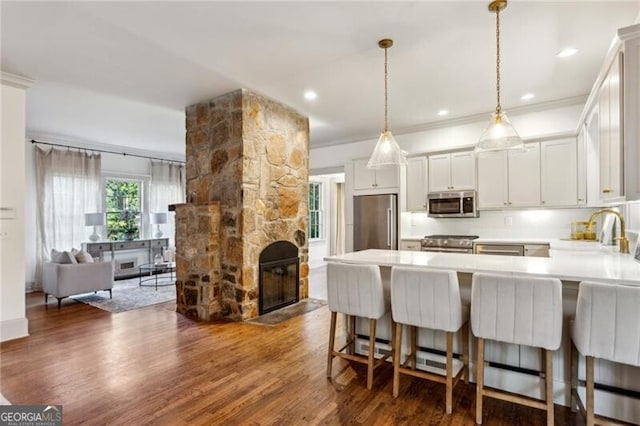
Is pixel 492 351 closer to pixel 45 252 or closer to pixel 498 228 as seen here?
pixel 498 228

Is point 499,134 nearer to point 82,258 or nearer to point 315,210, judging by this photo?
point 82,258

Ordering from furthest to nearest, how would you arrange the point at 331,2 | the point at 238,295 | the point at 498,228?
the point at 498,228 → the point at 238,295 → the point at 331,2

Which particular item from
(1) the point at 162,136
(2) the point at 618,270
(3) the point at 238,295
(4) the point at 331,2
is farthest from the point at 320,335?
(1) the point at 162,136

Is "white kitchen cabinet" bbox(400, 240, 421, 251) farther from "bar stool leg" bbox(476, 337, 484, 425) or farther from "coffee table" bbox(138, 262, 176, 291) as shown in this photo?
"coffee table" bbox(138, 262, 176, 291)

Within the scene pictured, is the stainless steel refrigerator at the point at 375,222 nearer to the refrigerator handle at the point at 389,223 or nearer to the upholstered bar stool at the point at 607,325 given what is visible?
the refrigerator handle at the point at 389,223

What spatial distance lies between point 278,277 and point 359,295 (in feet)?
7.76

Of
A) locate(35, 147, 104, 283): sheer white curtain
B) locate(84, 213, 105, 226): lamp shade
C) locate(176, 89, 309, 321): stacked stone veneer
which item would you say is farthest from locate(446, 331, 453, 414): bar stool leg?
locate(35, 147, 104, 283): sheer white curtain

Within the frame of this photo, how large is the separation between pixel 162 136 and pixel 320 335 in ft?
16.1

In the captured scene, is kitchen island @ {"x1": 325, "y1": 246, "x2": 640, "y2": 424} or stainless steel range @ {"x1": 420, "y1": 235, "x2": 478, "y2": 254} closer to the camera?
kitchen island @ {"x1": 325, "y1": 246, "x2": 640, "y2": 424}

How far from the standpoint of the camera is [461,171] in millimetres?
5184

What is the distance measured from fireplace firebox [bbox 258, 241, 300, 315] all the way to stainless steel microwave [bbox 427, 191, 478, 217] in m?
2.33

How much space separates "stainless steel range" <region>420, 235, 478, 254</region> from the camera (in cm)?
473

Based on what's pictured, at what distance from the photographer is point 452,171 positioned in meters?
5.25

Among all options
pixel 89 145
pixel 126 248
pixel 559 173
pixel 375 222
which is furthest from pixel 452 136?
pixel 89 145
